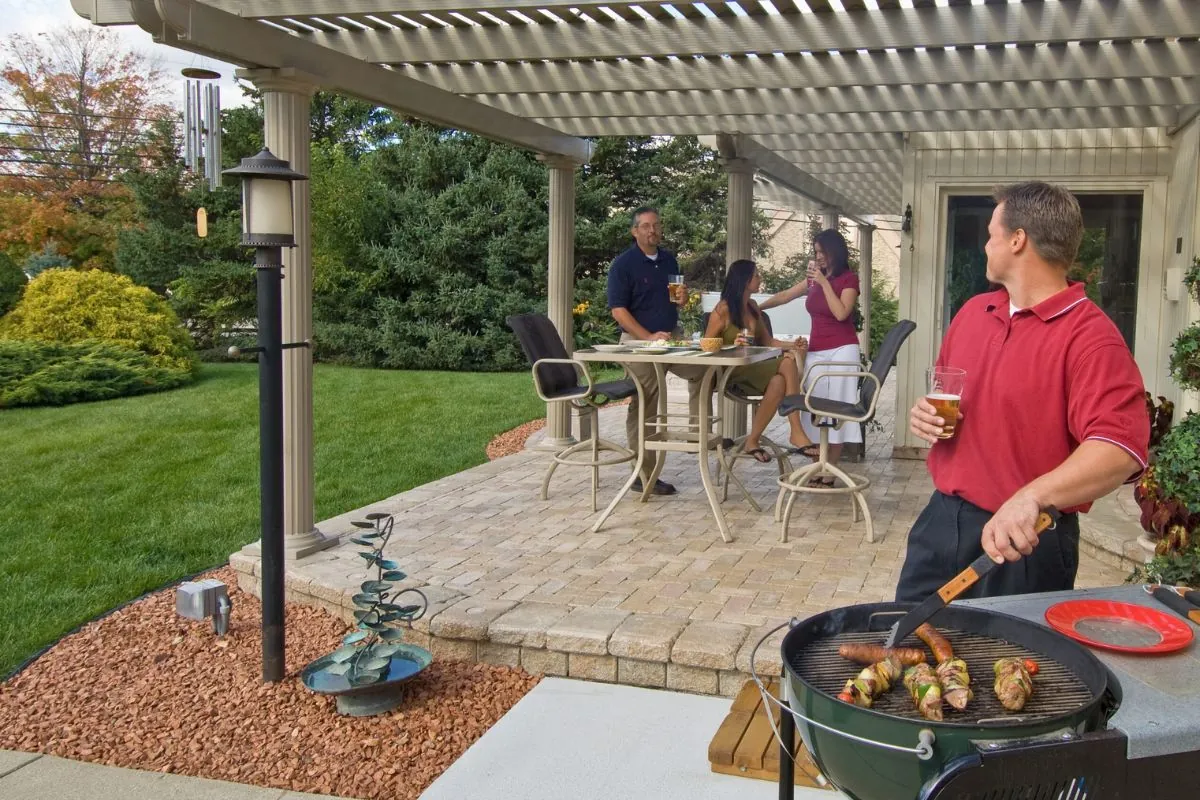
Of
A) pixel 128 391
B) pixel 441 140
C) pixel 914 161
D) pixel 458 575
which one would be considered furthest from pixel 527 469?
pixel 441 140

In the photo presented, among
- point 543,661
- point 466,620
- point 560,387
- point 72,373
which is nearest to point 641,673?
point 543,661

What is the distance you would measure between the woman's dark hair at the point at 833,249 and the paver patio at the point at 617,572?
1.43m

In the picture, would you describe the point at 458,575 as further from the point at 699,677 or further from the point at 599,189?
the point at 599,189

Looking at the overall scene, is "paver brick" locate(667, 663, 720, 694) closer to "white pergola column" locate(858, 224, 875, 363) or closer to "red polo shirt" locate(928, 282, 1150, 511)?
"red polo shirt" locate(928, 282, 1150, 511)

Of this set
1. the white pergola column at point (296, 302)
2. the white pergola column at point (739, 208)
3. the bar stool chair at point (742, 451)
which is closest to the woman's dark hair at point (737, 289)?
the bar stool chair at point (742, 451)

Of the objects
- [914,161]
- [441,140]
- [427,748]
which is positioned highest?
[441,140]

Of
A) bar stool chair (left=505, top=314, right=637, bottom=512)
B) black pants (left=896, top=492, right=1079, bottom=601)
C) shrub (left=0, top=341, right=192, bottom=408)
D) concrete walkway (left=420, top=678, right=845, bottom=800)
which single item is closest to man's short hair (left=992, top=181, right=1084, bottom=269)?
black pants (left=896, top=492, right=1079, bottom=601)

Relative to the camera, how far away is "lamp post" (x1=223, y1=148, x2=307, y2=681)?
135 inches

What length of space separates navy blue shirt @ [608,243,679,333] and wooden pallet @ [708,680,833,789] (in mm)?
3742

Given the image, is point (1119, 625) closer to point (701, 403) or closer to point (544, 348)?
point (701, 403)

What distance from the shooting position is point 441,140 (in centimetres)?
1623

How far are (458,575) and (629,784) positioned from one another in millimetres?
1728

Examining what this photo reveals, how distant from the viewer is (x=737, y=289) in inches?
252

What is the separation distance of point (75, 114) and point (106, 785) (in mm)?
22473
